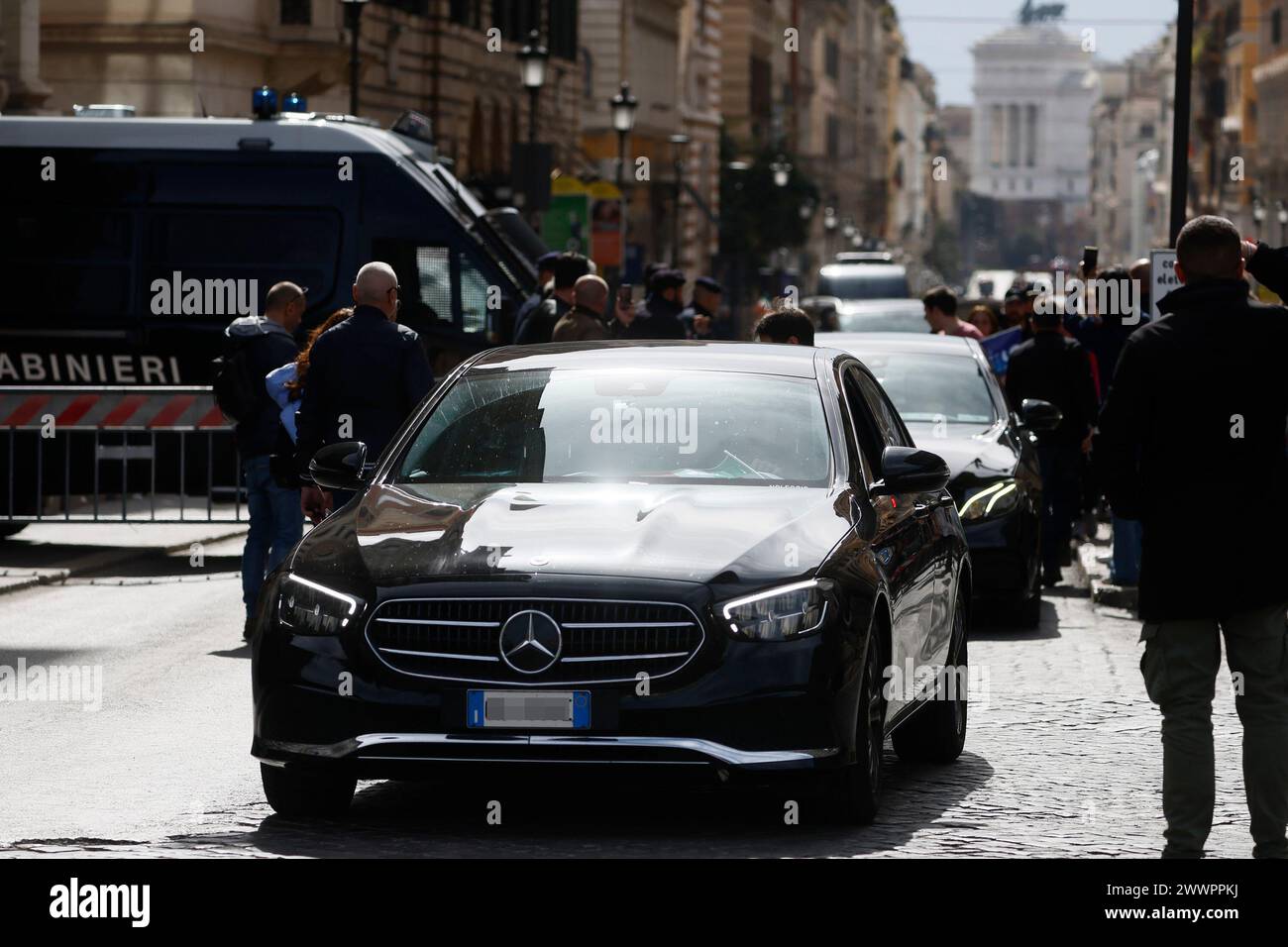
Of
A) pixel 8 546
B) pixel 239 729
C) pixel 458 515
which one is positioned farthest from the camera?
pixel 8 546

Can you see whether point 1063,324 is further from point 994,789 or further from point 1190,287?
point 1190,287

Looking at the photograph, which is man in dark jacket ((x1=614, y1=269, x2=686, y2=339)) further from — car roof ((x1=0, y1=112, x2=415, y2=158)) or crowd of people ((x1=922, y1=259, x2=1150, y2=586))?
car roof ((x1=0, y1=112, x2=415, y2=158))

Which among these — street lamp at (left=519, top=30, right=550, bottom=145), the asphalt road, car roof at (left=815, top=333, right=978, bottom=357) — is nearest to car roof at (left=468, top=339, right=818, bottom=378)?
the asphalt road

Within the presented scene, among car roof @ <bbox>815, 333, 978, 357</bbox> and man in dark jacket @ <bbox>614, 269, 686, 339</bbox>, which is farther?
man in dark jacket @ <bbox>614, 269, 686, 339</bbox>

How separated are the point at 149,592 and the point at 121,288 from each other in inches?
173

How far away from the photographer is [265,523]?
1378 cm

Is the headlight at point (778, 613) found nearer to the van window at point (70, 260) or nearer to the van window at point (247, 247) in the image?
the van window at point (247, 247)

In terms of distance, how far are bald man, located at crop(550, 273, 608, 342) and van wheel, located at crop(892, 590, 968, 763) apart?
5646 millimetres

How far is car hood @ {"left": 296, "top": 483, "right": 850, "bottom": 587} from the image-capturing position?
7.98 metres

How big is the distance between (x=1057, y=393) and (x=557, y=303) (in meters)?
3.19

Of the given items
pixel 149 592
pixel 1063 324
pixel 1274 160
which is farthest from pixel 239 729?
pixel 1274 160

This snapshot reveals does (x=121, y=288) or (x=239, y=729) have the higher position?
(x=121, y=288)

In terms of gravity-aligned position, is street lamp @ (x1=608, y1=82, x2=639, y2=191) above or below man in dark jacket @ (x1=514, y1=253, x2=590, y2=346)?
above
